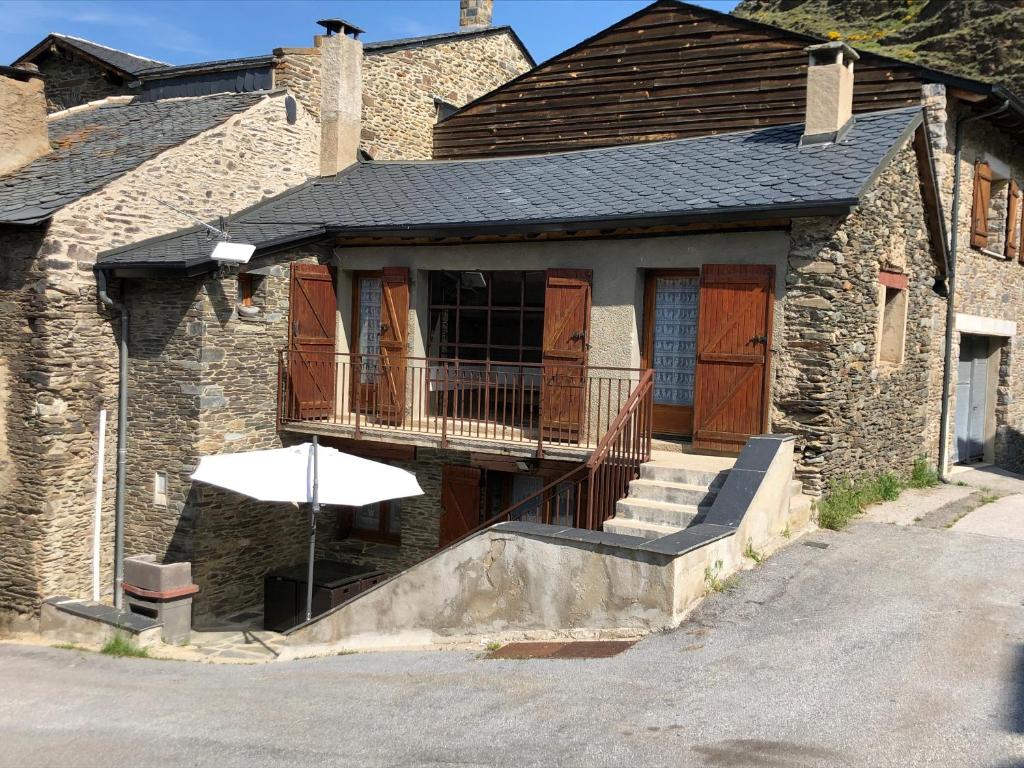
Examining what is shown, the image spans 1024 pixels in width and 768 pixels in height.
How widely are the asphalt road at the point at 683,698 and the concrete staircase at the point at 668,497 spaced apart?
907 mm

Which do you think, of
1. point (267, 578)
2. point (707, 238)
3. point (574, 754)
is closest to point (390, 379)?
point (267, 578)

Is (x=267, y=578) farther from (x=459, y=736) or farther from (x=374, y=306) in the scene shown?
(x=459, y=736)

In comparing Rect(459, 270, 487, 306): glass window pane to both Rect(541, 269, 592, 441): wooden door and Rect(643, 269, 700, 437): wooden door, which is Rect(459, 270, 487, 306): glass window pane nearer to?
Rect(541, 269, 592, 441): wooden door

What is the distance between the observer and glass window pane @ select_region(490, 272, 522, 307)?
40.5 feet

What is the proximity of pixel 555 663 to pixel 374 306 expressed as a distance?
7148 mm

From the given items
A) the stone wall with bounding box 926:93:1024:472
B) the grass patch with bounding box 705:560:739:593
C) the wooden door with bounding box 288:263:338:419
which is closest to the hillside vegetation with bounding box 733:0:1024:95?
the stone wall with bounding box 926:93:1024:472

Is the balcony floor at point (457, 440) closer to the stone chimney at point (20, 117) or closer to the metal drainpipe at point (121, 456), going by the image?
the metal drainpipe at point (121, 456)

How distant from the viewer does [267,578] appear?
11500 millimetres

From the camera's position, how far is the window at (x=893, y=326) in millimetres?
10974

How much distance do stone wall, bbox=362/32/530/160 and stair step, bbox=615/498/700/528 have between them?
31.7 feet

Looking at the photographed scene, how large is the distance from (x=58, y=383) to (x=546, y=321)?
18.9 ft

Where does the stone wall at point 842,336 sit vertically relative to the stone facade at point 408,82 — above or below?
below

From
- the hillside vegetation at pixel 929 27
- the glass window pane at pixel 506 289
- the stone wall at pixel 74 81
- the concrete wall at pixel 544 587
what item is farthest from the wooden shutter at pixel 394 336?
the hillside vegetation at pixel 929 27

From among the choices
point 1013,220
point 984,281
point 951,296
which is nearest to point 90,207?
point 951,296
